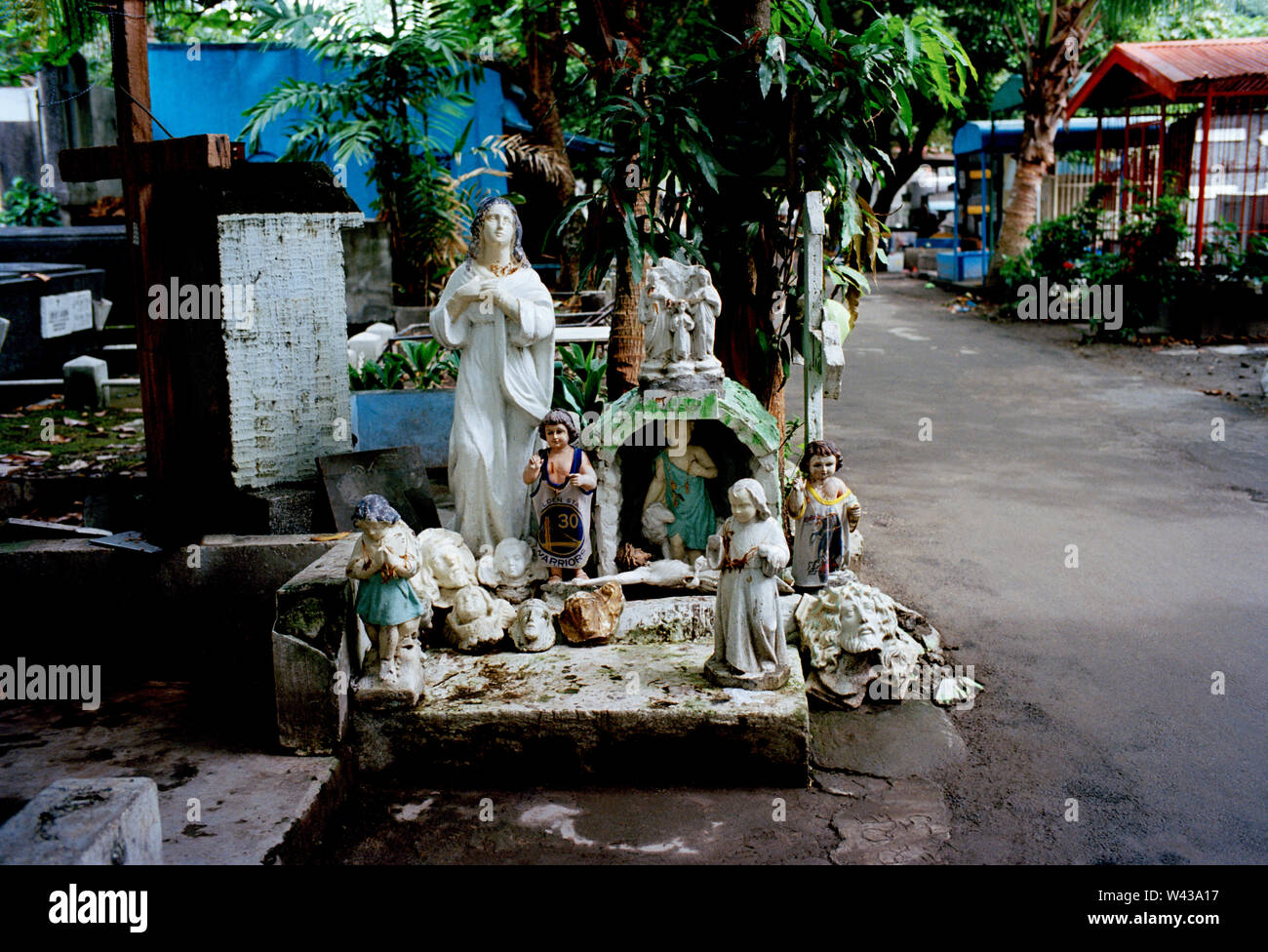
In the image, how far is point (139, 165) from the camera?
6.00m

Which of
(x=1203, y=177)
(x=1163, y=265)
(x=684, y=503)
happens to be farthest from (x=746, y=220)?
(x=1203, y=177)

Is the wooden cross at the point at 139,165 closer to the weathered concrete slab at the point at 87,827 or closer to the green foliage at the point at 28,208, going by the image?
the weathered concrete slab at the point at 87,827

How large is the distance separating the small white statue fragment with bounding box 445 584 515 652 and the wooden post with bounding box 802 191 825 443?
6.82 ft

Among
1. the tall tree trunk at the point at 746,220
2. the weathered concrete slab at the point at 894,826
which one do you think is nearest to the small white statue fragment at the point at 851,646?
the weathered concrete slab at the point at 894,826

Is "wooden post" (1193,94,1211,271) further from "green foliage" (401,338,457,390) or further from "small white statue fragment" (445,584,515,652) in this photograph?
"small white statue fragment" (445,584,515,652)

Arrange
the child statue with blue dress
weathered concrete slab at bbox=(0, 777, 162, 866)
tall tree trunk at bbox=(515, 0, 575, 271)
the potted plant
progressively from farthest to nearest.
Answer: tall tree trunk at bbox=(515, 0, 575, 271) < the potted plant < the child statue with blue dress < weathered concrete slab at bbox=(0, 777, 162, 866)

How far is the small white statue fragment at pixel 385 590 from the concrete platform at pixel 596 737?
0.66ft

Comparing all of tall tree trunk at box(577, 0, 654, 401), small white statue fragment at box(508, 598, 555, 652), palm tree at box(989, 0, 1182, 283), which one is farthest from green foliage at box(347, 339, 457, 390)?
palm tree at box(989, 0, 1182, 283)

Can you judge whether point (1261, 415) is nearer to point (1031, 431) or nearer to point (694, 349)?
point (1031, 431)

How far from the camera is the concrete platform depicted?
4.93 m

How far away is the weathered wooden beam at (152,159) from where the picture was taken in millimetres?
5746

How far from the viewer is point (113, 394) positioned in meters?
12.8

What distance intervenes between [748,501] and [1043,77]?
57.5 ft

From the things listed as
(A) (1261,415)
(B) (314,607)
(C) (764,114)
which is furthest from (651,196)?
(A) (1261,415)
